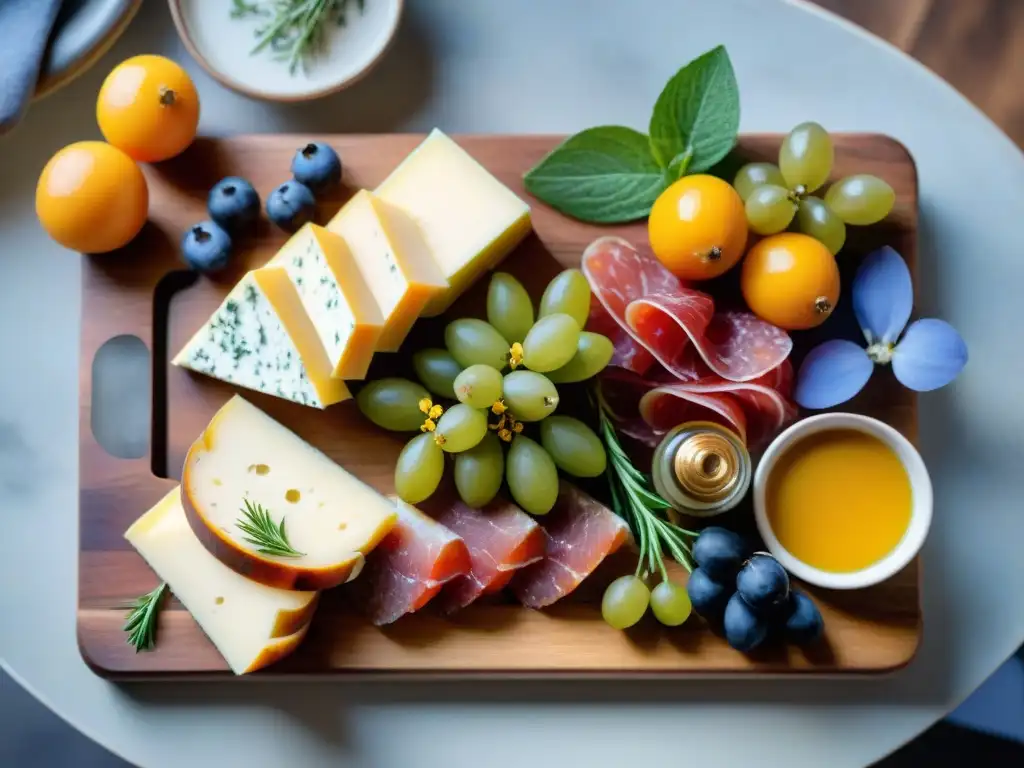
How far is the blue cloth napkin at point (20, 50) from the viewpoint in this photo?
106 centimetres

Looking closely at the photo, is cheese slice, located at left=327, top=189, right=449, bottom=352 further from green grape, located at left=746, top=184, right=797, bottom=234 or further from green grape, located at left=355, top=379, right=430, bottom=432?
green grape, located at left=746, top=184, right=797, bottom=234

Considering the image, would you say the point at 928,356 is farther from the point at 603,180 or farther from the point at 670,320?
the point at 603,180

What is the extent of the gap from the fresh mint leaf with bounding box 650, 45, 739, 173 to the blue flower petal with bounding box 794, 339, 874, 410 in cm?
24

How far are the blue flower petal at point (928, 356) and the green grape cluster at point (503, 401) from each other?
1.05 ft

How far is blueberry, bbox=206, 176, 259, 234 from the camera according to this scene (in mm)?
1069

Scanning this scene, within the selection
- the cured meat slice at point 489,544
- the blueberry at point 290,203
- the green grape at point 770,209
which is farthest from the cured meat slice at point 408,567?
the green grape at point 770,209

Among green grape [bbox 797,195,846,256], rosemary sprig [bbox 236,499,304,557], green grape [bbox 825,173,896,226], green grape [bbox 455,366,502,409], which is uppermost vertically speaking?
green grape [bbox 825,173,896,226]

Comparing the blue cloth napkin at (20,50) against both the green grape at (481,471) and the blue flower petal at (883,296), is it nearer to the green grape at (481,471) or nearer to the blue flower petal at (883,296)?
the green grape at (481,471)

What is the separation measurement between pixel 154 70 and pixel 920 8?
3.24 ft

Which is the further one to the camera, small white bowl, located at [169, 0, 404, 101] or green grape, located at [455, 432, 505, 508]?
small white bowl, located at [169, 0, 404, 101]

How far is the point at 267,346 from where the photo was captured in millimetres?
1051

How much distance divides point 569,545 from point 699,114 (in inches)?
19.4

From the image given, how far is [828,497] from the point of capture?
1.02 m

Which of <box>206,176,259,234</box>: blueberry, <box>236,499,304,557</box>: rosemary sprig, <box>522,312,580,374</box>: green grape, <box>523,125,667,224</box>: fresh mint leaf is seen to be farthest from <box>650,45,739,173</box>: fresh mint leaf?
<box>236,499,304,557</box>: rosemary sprig
